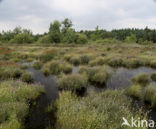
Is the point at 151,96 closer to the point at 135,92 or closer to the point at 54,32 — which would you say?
the point at 135,92

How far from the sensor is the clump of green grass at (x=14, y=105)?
10.5 feet

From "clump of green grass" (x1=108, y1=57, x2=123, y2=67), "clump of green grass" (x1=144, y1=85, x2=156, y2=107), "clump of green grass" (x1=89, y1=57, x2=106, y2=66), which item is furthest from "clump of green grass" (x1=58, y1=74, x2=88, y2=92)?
"clump of green grass" (x1=108, y1=57, x2=123, y2=67)

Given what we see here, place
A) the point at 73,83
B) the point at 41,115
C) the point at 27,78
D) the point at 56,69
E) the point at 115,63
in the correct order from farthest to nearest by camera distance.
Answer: the point at 115,63 < the point at 56,69 < the point at 27,78 < the point at 73,83 < the point at 41,115

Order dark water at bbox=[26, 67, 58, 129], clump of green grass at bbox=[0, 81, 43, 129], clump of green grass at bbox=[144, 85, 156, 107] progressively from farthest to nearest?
clump of green grass at bbox=[144, 85, 156, 107] → dark water at bbox=[26, 67, 58, 129] → clump of green grass at bbox=[0, 81, 43, 129]

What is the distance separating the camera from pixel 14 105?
388 cm

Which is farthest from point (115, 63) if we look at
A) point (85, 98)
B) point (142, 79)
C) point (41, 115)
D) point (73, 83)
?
point (41, 115)

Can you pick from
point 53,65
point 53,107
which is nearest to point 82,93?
point 53,107

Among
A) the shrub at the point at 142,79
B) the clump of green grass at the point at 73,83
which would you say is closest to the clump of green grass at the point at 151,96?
the shrub at the point at 142,79

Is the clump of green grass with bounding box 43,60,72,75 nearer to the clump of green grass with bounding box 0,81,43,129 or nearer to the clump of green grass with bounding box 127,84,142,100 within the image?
the clump of green grass with bounding box 0,81,43,129

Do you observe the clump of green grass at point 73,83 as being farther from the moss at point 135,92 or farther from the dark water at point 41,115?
the moss at point 135,92

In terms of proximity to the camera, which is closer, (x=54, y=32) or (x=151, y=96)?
(x=151, y=96)

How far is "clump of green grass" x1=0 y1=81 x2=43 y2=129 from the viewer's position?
3197mm

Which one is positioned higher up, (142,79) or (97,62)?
(97,62)

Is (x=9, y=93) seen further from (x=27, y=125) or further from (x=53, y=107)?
(x=53, y=107)
